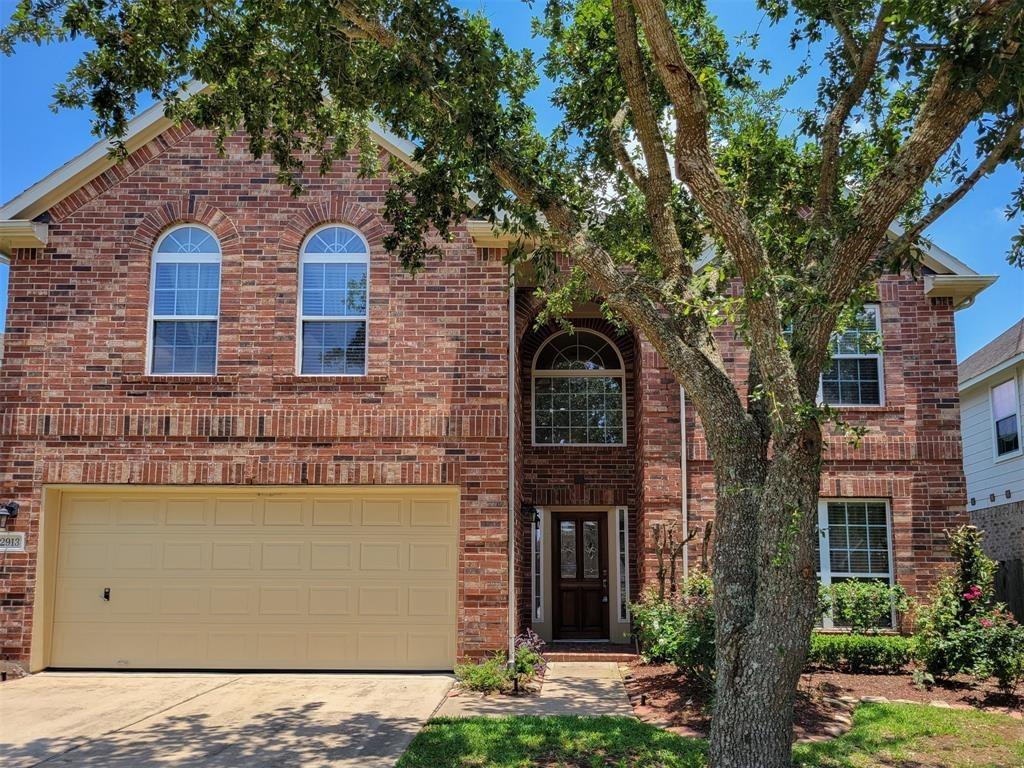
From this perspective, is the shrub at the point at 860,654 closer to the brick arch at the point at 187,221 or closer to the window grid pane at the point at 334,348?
the window grid pane at the point at 334,348

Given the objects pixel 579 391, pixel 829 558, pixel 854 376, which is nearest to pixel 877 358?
pixel 854 376

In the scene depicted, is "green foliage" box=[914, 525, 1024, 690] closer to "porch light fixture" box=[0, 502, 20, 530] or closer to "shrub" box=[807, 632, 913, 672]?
"shrub" box=[807, 632, 913, 672]

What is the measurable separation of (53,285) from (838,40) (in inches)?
386

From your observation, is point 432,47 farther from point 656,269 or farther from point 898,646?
point 898,646

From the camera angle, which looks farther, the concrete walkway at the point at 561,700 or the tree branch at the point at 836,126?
the concrete walkway at the point at 561,700

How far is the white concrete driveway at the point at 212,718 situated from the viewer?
300 inches

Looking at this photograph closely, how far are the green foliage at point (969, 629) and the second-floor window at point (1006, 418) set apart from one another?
6512 millimetres

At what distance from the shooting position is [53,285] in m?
11.9

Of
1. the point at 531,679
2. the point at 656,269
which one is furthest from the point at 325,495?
the point at 656,269

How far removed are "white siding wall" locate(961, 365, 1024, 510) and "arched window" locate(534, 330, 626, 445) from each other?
7599mm

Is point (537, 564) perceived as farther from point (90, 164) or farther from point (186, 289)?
point (90, 164)

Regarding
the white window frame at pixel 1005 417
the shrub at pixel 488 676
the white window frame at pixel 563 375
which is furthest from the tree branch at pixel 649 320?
the white window frame at pixel 1005 417

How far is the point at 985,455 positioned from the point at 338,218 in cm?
1355

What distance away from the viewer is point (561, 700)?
9.95m
